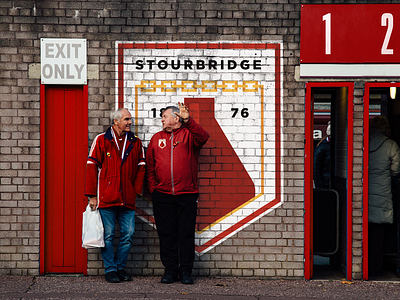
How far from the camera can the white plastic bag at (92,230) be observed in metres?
4.96

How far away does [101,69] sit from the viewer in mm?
5457

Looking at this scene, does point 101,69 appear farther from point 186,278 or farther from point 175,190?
point 186,278

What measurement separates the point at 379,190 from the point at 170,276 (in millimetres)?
2874

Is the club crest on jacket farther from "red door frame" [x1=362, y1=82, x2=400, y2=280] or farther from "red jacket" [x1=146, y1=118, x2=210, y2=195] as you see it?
"red door frame" [x1=362, y1=82, x2=400, y2=280]

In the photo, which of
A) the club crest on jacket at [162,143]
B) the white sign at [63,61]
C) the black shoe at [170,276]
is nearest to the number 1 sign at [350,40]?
the club crest on jacket at [162,143]

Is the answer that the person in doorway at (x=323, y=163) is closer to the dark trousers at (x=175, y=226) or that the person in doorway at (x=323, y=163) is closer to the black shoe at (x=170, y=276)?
the dark trousers at (x=175, y=226)

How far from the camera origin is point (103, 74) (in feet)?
17.9

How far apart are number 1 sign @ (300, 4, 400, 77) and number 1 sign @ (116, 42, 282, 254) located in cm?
50

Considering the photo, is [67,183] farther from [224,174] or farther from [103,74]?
[224,174]

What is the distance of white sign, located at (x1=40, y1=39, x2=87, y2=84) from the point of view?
5.43 m

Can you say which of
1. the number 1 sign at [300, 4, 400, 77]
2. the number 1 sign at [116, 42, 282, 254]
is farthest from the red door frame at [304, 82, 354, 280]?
the number 1 sign at [116, 42, 282, 254]

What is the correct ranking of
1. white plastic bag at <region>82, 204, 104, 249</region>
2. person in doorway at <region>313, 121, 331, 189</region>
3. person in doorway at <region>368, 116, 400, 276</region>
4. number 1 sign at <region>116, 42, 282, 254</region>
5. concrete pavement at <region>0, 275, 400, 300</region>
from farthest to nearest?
1. person in doorway at <region>313, 121, 331, 189</region>
2. person in doorway at <region>368, 116, 400, 276</region>
3. number 1 sign at <region>116, 42, 282, 254</region>
4. white plastic bag at <region>82, 204, 104, 249</region>
5. concrete pavement at <region>0, 275, 400, 300</region>

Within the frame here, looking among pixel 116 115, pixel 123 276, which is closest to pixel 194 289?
pixel 123 276

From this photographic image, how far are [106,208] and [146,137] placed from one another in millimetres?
1022
